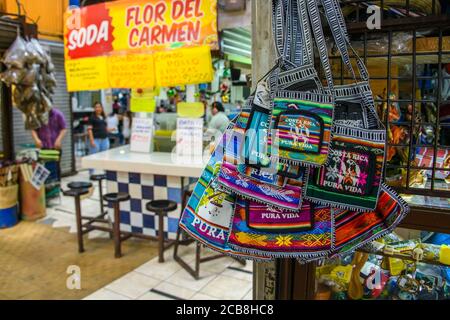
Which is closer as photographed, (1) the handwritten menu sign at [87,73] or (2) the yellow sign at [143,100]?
(1) the handwritten menu sign at [87,73]

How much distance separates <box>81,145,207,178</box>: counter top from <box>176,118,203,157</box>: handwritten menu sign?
12cm

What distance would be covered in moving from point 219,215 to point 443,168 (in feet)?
2.40

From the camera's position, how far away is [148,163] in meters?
4.05

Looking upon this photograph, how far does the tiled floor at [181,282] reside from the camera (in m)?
3.16

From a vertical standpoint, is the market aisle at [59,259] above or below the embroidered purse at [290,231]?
below

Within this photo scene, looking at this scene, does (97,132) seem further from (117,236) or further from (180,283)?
(180,283)

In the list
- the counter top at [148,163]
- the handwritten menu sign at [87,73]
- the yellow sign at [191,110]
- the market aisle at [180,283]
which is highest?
the handwritten menu sign at [87,73]

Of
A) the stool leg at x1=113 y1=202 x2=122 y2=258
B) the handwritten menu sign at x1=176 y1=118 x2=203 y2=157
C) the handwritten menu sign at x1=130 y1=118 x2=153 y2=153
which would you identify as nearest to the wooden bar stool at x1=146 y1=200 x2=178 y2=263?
the stool leg at x1=113 y1=202 x2=122 y2=258

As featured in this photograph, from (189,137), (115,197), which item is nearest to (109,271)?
(115,197)

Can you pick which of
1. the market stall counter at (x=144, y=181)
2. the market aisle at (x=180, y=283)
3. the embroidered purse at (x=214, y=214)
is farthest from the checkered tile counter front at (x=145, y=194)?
the embroidered purse at (x=214, y=214)

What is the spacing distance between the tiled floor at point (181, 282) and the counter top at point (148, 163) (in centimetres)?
87

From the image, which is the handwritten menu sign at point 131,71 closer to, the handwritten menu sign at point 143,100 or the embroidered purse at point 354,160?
the handwritten menu sign at point 143,100

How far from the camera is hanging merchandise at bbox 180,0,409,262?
3.43 feet
